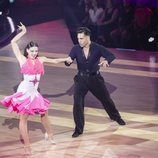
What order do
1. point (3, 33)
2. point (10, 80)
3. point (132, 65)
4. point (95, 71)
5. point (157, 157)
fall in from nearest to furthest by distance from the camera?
point (157, 157) < point (95, 71) < point (10, 80) < point (132, 65) < point (3, 33)

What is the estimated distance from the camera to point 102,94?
7.43m

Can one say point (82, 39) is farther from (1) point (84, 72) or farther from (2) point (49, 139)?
(2) point (49, 139)

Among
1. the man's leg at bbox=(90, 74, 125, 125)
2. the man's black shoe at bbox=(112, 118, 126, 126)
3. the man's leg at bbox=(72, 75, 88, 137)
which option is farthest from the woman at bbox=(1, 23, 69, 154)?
the man's black shoe at bbox=(112, 118, 126, 126)

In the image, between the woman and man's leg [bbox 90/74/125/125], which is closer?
the woman

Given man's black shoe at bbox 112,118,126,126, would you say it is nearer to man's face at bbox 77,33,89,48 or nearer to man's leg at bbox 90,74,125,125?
man's leg at bbox 90,74,125,125

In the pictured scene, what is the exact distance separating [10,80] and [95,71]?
407cm

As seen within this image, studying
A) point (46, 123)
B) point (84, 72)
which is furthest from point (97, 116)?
point (46, 123)

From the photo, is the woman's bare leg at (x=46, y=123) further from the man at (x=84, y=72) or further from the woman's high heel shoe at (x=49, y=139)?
the man at (x=84, y=72)

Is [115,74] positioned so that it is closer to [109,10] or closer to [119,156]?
[109,10]

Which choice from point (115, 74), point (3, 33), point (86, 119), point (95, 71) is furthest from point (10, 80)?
point (3, 33)

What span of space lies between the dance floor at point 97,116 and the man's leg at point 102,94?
0.48 feet

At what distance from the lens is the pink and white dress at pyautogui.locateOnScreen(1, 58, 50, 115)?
6.47 m

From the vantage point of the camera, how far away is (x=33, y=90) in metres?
6.57

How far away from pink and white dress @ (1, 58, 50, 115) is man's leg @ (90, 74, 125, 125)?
1016 millimetres
